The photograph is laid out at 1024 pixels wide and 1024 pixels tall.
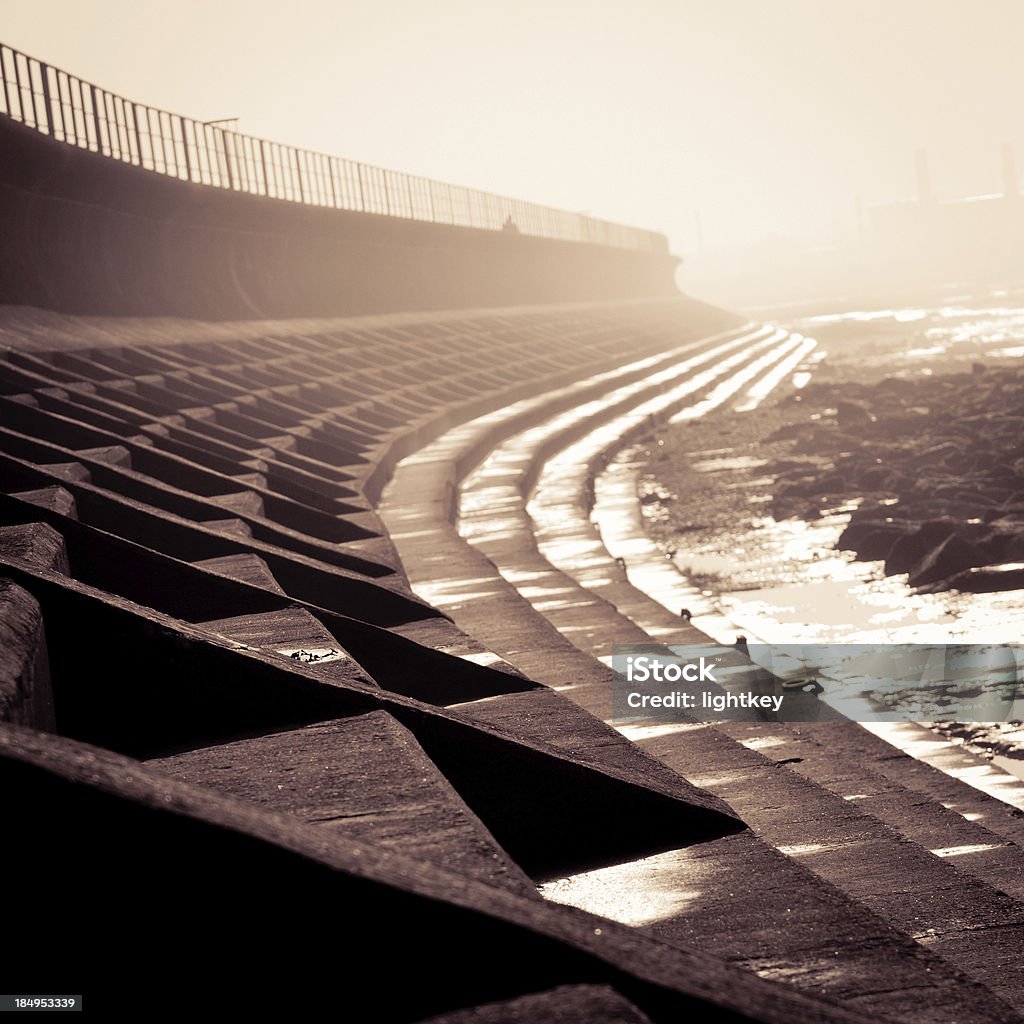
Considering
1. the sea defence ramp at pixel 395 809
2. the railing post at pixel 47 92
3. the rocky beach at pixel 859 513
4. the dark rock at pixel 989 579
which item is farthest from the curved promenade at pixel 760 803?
the railing post at pixel 47 92

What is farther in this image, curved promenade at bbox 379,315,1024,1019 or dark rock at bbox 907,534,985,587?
dark rock at bbox 907,534,985,587

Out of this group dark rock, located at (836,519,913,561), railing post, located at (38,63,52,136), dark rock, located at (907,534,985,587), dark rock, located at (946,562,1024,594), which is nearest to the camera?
dark rock, located at (946,562,1024,594)

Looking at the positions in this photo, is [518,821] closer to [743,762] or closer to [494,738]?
[494,738]

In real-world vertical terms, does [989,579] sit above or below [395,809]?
below

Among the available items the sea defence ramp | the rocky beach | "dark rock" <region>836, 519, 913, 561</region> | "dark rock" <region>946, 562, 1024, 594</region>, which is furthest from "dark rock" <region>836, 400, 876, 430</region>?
the sea defence ramp

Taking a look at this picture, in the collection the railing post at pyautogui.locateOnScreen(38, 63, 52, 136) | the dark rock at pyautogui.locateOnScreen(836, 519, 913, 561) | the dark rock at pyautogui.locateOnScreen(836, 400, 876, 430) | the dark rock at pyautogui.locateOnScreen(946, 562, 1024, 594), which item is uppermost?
the railing post at pyautogui.locateOnScreen(38, 63, 52, 136)

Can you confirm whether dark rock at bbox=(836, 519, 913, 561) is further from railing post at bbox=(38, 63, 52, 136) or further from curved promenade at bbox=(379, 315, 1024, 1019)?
railing post at bbox=(38, 63, 52, 136)

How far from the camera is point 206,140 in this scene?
2145 cm

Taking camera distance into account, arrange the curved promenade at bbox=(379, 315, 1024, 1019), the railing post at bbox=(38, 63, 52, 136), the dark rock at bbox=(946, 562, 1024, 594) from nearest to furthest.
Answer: the curved promenade at bbox=(379, 315, 1024, 1019)
the dark rock at bbox=(946, 562, 1024, 594)
the railing post at bbox=(38, 63, 52, 136)

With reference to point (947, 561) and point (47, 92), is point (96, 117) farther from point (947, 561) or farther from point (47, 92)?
point (947, 561)

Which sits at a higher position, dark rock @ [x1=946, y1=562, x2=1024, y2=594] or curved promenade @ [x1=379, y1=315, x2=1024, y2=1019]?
curved promenade @ [x1=379, y1=315, x2=1024, y2=1019]

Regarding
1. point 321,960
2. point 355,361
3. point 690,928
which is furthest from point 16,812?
point 355,361

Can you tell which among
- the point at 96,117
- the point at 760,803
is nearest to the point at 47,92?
the point at 96,117

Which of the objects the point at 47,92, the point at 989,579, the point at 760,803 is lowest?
the point at 989,579
